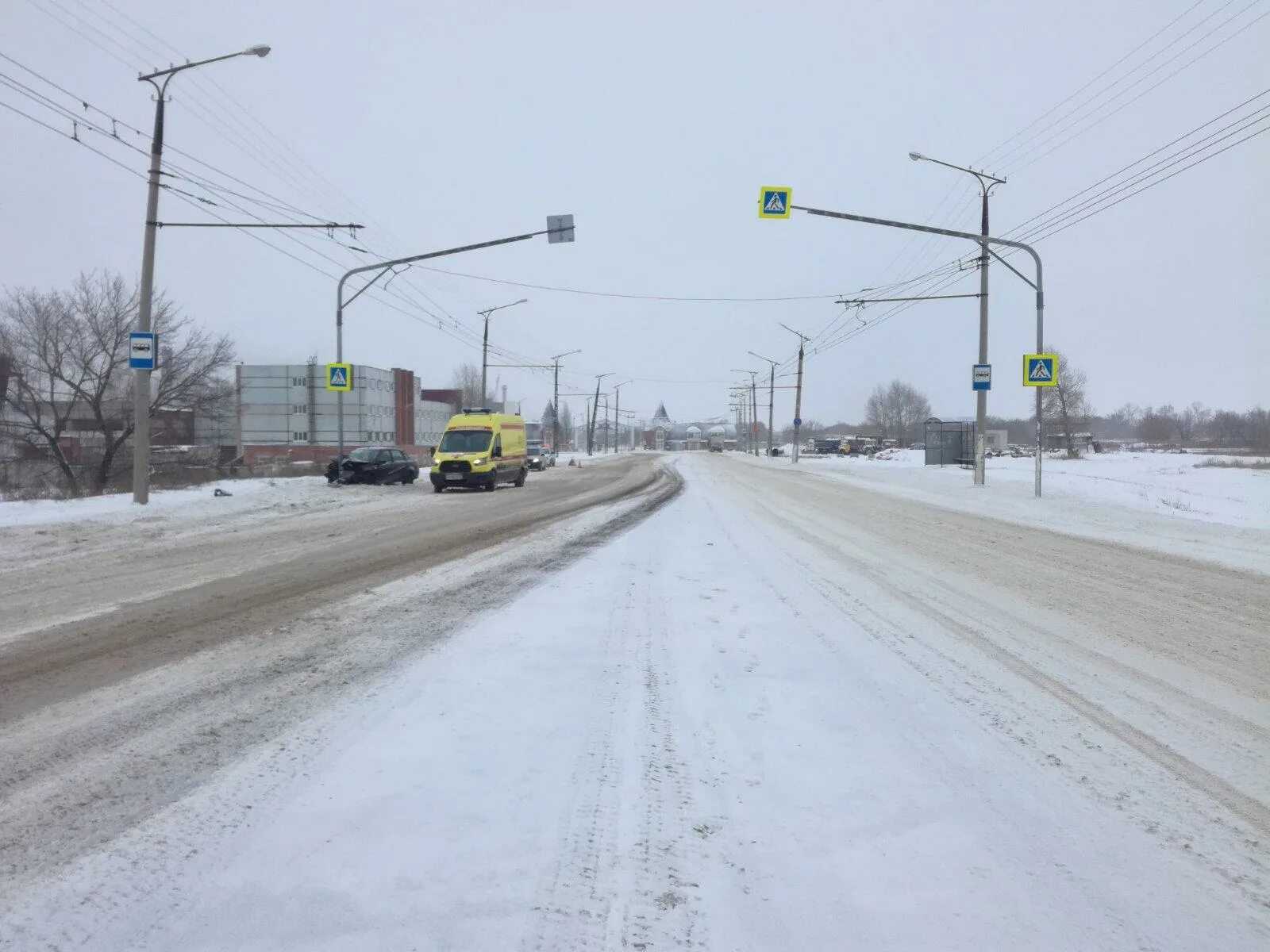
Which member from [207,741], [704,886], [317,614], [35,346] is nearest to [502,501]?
[317,614]

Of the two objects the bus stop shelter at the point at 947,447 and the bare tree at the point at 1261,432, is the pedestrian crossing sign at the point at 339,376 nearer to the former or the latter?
the bus stop shelter at the point at 947,447

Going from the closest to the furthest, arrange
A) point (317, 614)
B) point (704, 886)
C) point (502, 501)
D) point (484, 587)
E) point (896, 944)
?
point (896, 944), point (704, 886), point (317, 614), point (484, 587), point (502, 501)

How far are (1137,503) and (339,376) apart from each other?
969 inches

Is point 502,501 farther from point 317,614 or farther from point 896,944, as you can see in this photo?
point 896,944

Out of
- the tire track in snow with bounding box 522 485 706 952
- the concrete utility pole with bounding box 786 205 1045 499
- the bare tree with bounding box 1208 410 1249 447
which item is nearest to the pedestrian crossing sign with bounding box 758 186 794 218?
the concrete utility pole with bounding box 786 205 1045 499

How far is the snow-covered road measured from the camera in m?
3.08

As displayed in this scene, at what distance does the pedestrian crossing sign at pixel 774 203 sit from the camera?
2036cm

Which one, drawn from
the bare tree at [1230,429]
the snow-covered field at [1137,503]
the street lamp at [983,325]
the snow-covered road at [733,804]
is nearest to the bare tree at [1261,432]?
the bare tree at [1230,429]

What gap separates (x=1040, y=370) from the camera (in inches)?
923

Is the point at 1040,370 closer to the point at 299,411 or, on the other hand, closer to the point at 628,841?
the point at 628,841

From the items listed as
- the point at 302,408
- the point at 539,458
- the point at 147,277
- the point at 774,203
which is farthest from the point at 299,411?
the point at 774,203

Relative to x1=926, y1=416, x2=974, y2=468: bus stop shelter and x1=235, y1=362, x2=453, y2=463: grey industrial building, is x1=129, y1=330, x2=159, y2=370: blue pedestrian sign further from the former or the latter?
x1=235, y1=362, x2=453, y2=463: grey industrial building

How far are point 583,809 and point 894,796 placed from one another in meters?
1.49

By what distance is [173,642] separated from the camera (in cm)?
708
